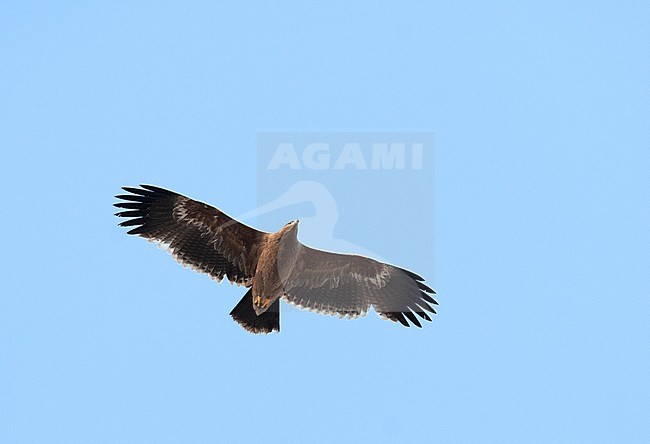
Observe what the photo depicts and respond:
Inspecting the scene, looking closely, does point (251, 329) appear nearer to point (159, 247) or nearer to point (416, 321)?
point (159, 247)

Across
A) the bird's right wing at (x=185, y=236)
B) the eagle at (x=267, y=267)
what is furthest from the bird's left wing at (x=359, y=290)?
the bird's right wing at (x=185, y=236)

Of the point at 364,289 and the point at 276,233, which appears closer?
the point at 276,233

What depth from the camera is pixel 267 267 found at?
976 centimetres

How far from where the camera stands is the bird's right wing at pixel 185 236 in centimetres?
1020

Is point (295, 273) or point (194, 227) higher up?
point (194, 227)

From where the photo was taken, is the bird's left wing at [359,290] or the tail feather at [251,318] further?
the bird's left wing at [359,290]

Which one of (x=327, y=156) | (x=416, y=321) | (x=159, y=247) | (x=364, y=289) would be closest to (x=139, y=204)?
(x=159, y=247)

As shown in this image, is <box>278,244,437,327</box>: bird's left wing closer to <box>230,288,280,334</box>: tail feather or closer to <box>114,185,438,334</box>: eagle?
<box>114,185,438,334</box>: eagle

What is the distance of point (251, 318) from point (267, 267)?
84 cm

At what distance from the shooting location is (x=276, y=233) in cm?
961

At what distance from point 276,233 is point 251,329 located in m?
1.47

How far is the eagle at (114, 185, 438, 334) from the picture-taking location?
992 centimetres

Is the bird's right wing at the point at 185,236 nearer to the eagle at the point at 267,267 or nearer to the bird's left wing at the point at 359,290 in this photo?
the eagle at the point at 267,267

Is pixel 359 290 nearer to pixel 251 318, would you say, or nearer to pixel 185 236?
pixel 251 318
